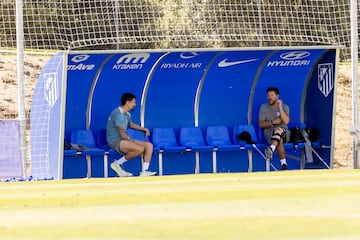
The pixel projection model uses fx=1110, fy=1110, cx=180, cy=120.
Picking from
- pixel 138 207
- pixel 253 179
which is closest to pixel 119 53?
pixel 253 179

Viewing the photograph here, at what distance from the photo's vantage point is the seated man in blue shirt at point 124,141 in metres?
19.5

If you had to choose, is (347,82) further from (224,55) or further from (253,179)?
(253,179)

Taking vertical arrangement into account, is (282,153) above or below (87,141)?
below

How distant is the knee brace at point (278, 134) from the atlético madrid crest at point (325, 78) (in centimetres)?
106

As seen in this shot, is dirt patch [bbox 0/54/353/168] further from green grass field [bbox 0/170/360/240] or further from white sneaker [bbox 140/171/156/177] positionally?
green grass field [bbox 0/170/360/240]

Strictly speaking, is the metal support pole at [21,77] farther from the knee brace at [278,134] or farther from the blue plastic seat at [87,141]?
the knee brace at [278,134]

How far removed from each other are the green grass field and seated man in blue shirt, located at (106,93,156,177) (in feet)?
11.6

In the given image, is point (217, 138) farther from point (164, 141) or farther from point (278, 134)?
point (278, 134)

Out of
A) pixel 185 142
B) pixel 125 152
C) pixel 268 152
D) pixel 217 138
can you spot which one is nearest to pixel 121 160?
pixel 125 152

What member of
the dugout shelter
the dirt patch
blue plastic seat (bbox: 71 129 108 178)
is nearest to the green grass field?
blue plastic seat (bbox: 71 129 108 178)

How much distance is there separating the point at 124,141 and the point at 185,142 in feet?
4.40

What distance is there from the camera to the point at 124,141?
19531mm

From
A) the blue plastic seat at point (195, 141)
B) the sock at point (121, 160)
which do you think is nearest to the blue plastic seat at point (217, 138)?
the blue plastic seat at point (195, 141)

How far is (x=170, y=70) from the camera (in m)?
20.5
